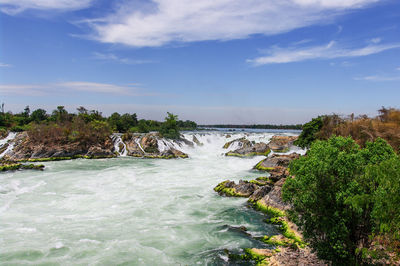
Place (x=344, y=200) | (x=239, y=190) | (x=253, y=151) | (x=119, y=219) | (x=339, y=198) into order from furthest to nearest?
1. (x=253, y=151)
2. (x=239, y=190)
3. (x=119, y=219)
4. (x=339, y=198)
5. (x=344, y=200)

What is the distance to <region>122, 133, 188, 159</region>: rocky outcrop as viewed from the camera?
41.6 meters

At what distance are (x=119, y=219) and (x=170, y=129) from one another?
35.9 metres

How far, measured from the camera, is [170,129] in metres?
50.8

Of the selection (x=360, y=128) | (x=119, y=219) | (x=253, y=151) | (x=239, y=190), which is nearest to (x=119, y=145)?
(x=253, y=151)

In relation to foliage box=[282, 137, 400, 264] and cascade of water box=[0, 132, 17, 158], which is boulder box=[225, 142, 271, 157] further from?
cascade of water box=[0, 132, 17, 158]

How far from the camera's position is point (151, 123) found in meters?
85.2

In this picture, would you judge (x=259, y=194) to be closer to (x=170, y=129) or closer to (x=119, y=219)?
(x=119, y=219)

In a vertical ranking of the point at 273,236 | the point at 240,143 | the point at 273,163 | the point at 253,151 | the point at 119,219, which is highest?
the point at 240,143

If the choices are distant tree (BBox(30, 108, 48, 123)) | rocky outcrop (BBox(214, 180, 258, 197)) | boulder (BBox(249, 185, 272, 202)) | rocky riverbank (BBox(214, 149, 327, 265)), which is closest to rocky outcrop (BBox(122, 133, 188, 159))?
rocky outcrop (BBox(214, 180, 258, 197))

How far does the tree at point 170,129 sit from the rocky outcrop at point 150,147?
257 centimetres

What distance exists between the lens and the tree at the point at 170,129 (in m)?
48.8

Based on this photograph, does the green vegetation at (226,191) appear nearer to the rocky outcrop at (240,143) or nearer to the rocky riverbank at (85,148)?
the rocky riverbank at (85,148)

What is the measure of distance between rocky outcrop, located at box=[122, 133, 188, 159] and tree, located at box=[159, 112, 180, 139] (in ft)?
8.45

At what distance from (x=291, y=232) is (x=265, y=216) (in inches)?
105
